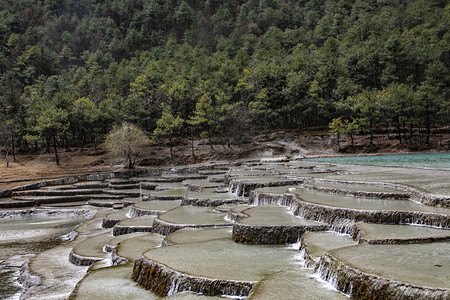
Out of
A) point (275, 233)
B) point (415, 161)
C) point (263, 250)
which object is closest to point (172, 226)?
point (275, 233)

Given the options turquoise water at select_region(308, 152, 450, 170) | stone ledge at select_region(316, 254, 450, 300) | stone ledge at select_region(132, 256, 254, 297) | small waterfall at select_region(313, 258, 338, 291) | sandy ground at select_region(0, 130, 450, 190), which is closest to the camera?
stone ledge at select_region(316, 254, 450, 300)

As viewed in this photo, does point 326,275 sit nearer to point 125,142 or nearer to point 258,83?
point 125,142

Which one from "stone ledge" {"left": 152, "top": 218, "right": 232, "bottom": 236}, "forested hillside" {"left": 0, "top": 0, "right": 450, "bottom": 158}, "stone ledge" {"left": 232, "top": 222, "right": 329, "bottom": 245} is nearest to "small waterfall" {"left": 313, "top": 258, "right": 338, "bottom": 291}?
"stone ledge" {"left": 232, "top": 222, "right": 329, "bottom": 245}

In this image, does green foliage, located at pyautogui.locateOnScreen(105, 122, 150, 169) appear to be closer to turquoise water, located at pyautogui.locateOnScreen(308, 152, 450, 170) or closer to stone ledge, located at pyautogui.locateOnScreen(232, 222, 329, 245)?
turquoise water, located at pyautogui.locateOnScreen(308, 152, 450, 170)

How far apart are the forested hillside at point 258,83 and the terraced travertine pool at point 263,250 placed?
1753 inches

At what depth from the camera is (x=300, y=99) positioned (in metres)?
71.7

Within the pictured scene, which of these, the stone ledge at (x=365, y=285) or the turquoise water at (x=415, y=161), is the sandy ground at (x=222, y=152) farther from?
the stone ledge at (x=365, y=285)

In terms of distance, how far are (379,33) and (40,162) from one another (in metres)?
88.1

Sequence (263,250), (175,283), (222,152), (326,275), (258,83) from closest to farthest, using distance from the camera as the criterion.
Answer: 1. (326,275)
2. (175,283)
3. (263,250)
4. (222,152)
5. (258,83)

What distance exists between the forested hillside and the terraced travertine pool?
4452cm

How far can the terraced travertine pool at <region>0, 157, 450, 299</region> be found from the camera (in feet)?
26.0

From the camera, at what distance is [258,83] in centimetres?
7662

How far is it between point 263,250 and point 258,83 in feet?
221

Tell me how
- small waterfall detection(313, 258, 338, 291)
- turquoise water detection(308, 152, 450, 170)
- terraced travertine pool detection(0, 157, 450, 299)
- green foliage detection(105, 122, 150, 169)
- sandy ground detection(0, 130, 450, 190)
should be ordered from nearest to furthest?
1. terraced travertine pool detection(0, 157, 450, 299)
2. small waterfall detection(313, 258, 338, 291)
3. turquoise water detection(308, 152, 450, 170)
4. green foliage detection(105, 122, 150, 169)
5. sandy ground detection(0, 130, 450, 190)
